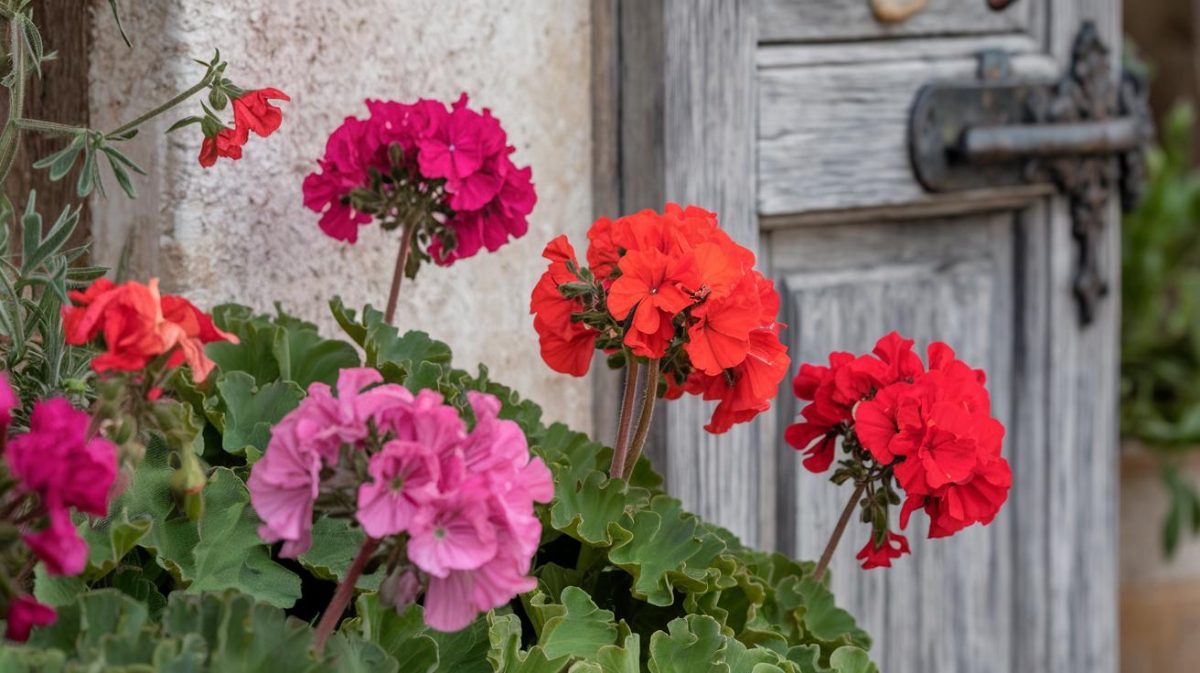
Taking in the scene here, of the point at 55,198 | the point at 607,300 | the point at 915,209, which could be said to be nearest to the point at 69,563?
the point at 607,300

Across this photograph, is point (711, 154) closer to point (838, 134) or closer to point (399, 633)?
point (838, 134)

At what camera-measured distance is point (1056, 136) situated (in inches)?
74.3

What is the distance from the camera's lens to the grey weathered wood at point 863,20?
5.45 ft

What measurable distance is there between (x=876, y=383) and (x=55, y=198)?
805mm

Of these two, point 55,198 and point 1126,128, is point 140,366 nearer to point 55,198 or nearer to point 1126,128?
point 55,198

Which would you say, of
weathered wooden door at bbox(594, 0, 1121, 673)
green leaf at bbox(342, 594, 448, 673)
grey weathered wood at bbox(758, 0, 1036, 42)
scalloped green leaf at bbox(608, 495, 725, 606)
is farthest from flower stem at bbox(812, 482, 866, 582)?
grey weathered wood at bbox(758, 0, 1036, 42)

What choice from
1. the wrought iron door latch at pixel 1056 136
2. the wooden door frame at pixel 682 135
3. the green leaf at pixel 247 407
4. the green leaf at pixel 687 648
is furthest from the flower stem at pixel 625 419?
the wrought iron door latch at pixel 1056 136

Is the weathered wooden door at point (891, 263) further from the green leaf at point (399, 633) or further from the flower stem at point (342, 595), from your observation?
the flower stem at point (342, 595)

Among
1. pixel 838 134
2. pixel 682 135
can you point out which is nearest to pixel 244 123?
pixel 682 135

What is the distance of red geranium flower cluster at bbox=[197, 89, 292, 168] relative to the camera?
1.00 metres

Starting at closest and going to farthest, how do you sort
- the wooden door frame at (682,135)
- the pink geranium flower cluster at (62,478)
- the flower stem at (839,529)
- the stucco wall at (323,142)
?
the pink geranium flower cluster at (62,478)
the flower stem at (839,529)
the stucco wall at (323,142)
the wooden door frame at (682,135)

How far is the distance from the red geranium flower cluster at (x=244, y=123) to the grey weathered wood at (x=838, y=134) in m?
0.75

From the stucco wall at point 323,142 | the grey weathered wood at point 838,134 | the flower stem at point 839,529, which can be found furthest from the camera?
the grey weathered wood at point 838,134

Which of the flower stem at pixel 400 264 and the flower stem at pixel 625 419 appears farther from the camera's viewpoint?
the flower stem at pixel 400 264
